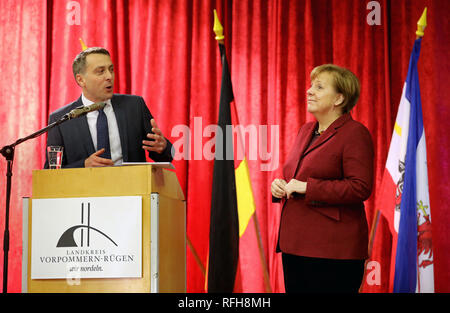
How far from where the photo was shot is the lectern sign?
1.81 metres

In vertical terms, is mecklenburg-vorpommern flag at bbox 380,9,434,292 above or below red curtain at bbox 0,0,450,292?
below

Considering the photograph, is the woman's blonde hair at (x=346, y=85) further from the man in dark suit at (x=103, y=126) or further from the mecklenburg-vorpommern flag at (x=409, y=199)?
the mecklenburg-vorpommern flag at (x=409, y=199)

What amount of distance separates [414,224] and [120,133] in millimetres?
1849

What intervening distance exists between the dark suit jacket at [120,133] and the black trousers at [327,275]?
2.78 ft

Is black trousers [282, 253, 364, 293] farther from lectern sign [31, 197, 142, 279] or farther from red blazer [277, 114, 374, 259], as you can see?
lectern sign [31, 197, 142, 279]

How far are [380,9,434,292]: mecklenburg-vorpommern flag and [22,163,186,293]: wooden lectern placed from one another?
1.64 metres

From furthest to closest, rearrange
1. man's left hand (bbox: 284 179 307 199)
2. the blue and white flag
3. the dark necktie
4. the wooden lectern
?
the blue and white flag < the dark necktie < man's left hand (bbox: 284 179 307 199) < the wooden lectern

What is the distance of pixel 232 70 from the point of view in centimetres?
375

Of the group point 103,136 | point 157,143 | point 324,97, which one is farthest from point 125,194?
point 324,97

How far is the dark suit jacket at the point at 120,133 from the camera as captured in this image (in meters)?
2.35

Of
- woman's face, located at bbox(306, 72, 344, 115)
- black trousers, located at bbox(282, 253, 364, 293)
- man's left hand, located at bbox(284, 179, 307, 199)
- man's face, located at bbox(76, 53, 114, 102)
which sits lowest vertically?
black trousers, located at bbox(282, 253, 364, 293)

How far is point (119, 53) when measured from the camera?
12.6ft

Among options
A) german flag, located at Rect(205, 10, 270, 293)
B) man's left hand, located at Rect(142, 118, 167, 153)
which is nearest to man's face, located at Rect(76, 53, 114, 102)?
man's left hand, located at Rect(142, 118, 167, 153)
